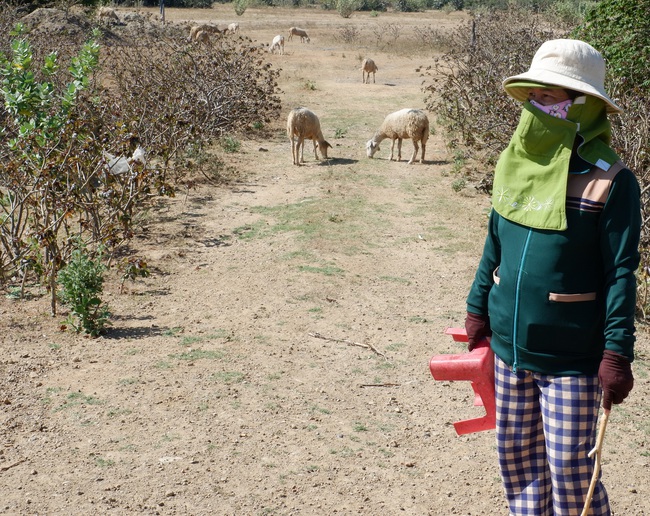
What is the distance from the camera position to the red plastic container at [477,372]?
309 cm

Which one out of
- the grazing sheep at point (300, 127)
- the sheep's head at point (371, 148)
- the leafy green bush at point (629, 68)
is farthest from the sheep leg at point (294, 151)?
the leafy green bush at point (629, 68)

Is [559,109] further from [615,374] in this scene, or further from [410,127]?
[410,127]

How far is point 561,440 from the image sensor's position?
9.02 feet

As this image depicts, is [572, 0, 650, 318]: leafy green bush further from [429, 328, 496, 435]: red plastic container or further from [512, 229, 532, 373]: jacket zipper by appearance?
[512, 229, 532, 373]: jacket zipper

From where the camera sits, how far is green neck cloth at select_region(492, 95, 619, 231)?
2695mm

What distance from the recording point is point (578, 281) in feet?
8.88

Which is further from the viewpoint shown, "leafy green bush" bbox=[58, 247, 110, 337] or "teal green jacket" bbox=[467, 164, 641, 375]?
"leafy green bush" bbox=[58, 247, 110, 337]

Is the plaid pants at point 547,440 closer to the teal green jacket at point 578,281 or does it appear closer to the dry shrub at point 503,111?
the teal green jacket at point 578,281

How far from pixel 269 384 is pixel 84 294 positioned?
5.60 feet

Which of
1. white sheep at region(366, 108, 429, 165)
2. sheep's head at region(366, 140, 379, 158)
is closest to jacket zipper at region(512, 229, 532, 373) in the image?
white sheep at region(366, 108, 429, 165)

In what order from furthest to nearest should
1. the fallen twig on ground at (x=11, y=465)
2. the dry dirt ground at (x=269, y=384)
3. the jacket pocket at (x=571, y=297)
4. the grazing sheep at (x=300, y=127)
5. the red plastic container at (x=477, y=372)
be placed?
the grazing sheep at (x=300, y=127) → the fallen twig on ground at (x=11, y=465) → the dry dirt ground at (x=269, y=384) → the red plastic container at (x=477, y=372) → the jacket pocket at (x=571, y=297)

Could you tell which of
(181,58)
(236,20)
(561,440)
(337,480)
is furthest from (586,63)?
(236,20)

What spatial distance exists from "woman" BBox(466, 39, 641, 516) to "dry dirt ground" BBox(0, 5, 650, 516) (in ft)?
4.45

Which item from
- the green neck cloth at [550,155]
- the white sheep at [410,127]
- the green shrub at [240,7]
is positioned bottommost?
the white sheep at [410,127]
